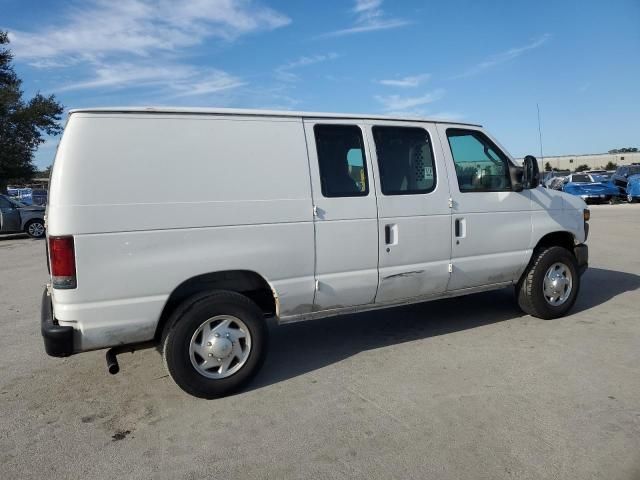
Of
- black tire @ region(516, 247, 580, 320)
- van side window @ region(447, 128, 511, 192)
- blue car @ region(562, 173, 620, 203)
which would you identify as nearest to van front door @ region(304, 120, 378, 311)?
van side window @ region(447, 128, 511, 192)

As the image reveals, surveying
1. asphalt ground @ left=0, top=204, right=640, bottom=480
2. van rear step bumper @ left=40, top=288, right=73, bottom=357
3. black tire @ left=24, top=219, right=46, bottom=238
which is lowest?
asphalt ground @ left=0, top=204, right=640, bottom=480

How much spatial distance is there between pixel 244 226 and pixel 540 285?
340cm

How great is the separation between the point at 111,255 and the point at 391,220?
230 centimetres

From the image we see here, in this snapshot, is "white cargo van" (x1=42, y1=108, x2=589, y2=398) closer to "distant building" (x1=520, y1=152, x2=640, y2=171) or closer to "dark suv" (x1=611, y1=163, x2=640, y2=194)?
"dark suv" (x1=611, y1=163, x2=640, y2=194)

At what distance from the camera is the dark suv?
87.9 feet

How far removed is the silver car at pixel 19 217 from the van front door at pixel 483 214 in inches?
622

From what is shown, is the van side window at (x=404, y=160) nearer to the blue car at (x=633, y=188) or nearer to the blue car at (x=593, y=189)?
the blue car at (x=593, y=189)

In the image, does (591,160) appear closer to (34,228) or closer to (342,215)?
(34,228)

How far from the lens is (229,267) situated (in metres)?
3.95

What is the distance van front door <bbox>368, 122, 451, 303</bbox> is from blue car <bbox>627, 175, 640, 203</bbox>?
77.5 feet

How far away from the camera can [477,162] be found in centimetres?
530

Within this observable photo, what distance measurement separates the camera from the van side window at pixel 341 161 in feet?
14.4

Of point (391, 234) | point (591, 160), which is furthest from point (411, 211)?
point (591, 160)

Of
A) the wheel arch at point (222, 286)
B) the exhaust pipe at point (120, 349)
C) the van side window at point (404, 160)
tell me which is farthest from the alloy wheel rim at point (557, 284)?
the exhaust pipe at point (120, 349)
